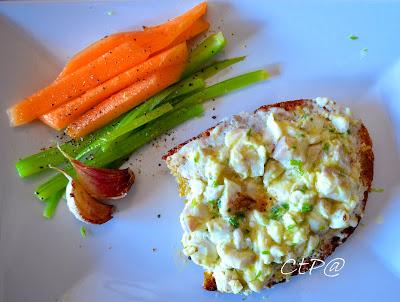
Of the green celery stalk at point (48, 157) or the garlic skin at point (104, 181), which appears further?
the green celery stalk at point (48, 157)

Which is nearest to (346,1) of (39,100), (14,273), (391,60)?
(391,60)

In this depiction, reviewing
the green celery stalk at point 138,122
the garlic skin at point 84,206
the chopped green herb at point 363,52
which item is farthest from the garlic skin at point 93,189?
the chopped green herb at point 363,52

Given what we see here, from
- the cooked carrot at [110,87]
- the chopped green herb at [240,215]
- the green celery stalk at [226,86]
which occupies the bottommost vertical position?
the chopped green herb at [240,215]

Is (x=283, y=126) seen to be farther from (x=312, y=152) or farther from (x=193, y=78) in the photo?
(x=193, y=78)

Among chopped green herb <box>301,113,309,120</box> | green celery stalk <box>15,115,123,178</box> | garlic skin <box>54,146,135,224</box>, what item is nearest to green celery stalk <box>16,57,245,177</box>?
green celery stalk <box>15,115,123,178</box>

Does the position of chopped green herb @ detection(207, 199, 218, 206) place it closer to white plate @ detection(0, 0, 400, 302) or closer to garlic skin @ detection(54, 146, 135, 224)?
white plate @ detection(0, 0, 400, 302)

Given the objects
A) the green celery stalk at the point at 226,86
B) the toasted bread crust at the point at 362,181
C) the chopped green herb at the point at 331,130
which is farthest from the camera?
the green celery stalk at the point at 226,86

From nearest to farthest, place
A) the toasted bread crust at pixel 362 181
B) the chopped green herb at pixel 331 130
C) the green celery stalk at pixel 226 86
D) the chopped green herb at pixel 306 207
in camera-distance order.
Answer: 1. the chopped green herb at pixel 306 207
2. the chopped green herb at pixel 331 130
3. the toasted bread crust at pixel 362 181
4. the green celery stalk at pixel 226 86

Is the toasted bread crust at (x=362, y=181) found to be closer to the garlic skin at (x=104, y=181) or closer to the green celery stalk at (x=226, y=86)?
the green celery stalk at (x=226, y=86)
